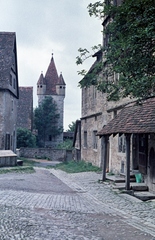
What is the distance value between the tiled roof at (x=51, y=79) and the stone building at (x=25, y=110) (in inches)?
569

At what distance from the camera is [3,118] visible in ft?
92.8

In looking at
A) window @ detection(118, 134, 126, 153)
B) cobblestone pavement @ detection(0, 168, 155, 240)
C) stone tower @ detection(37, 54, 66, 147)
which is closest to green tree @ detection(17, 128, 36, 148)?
stone tower @ detection(37, 54, 66, 147)

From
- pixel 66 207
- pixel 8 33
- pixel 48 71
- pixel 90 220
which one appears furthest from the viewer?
pixel 48 71

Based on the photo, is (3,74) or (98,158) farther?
(3,74)

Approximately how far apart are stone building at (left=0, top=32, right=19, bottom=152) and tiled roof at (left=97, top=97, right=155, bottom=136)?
49.6ft

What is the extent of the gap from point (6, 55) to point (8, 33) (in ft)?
9.46

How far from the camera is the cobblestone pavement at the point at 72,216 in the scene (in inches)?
265

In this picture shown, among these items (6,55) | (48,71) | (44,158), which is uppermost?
(48,71)

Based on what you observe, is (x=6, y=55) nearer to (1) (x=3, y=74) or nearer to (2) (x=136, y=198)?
(1) (x=3, y=74)

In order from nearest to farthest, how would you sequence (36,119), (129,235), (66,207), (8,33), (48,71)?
(129,235) < (66,207) < (8,33) < (36,119) < (48,71)

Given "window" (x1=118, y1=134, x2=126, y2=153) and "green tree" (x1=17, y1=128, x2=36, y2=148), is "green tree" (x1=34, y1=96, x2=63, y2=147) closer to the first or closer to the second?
"green tree" (x1=17, y1=128, x2=36, y2=148)

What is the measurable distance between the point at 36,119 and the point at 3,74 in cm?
3668

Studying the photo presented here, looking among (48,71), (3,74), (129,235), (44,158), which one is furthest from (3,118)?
(48,71)

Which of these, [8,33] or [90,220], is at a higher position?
[8,33]
